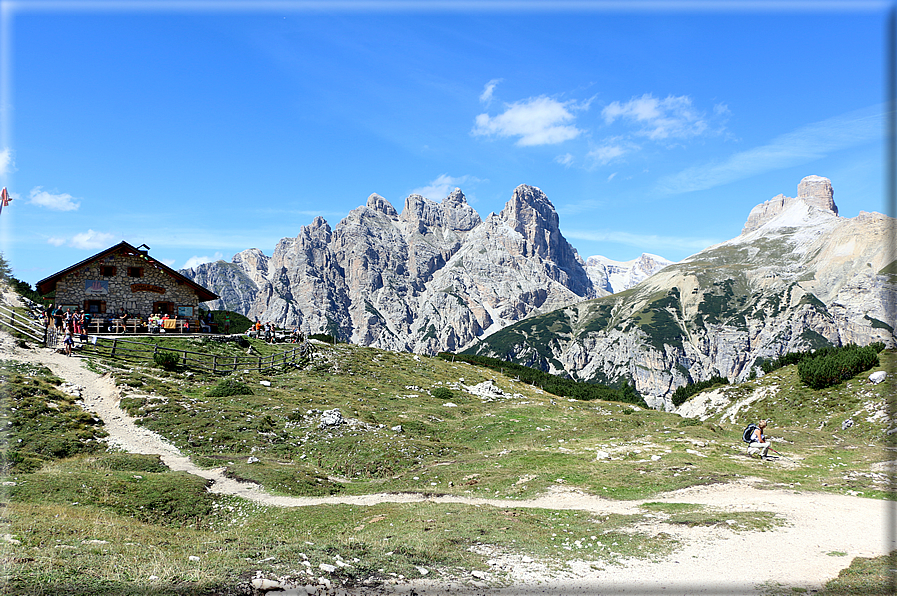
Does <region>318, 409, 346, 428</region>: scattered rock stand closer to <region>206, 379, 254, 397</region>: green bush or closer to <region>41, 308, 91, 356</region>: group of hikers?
<region>206, 379, 254, 397</region>: green bush

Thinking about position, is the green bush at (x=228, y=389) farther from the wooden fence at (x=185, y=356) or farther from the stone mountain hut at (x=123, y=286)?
the stone mountain hut at (x=123, y=286)

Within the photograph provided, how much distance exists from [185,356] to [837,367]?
61.5 m

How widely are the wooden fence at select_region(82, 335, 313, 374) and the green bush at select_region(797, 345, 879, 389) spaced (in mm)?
55344

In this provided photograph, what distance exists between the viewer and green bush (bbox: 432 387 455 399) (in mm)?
48000

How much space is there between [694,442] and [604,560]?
64.7ft

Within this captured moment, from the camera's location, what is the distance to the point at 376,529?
49.1 feet

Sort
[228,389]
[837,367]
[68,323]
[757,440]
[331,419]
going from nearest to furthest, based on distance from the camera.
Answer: [757,440] < [331,419] < [228,389] < [68,323] < [837,367]

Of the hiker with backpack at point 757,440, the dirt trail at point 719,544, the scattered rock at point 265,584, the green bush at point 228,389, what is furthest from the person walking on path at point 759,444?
the green bush at point 228,389

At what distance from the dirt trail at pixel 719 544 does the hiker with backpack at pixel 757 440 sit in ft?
19.2

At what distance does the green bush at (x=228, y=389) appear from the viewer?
36041 millimetres

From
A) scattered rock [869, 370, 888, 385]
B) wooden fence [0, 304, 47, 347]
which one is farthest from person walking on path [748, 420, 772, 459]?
wooden fence [0, 304, 47, 347]

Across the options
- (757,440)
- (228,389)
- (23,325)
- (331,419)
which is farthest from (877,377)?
(23,325)

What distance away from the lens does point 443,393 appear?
48.4 metres

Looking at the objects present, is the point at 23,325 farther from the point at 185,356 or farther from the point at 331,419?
Answer: the point at 331,419
